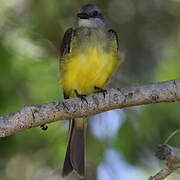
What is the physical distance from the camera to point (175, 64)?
467 cm

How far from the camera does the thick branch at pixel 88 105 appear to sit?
9.95 ft

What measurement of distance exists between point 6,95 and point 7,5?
137 cm

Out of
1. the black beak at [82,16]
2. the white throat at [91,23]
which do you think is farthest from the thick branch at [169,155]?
the black beak at [82,16]

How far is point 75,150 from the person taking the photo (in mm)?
4559

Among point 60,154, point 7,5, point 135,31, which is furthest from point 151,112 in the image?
point 7,5

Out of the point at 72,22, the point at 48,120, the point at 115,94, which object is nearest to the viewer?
the point at 48,120

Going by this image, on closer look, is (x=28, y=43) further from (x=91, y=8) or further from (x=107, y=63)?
(x=107, y=63)

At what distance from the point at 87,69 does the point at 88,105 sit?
0.77 meters

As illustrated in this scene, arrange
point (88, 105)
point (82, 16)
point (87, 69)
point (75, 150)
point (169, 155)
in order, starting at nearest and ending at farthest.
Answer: point (169, 155) < point (88, 105) < point (87, 69) < point (75, 150) < point (82, 16)

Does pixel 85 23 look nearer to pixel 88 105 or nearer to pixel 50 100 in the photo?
pixel 50 100

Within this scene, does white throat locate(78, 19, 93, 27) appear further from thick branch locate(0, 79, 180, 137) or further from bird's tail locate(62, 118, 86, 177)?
thick branch locate(0, 79, 180, 137)

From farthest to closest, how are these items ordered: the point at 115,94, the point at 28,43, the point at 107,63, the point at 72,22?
the point at 72,22 < the point at 28,43 < the point at 107,63 < the point at 115,94

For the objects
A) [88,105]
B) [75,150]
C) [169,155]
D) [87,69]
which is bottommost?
[169,155]

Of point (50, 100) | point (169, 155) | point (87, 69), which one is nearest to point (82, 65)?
point (87, 69)
